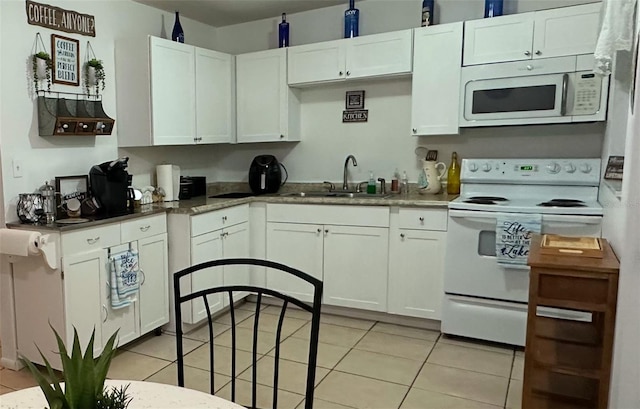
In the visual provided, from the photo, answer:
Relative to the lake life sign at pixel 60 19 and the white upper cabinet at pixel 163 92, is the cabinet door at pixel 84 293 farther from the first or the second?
the lake life sign at pixel 60 19

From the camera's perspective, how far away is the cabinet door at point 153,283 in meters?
3.04

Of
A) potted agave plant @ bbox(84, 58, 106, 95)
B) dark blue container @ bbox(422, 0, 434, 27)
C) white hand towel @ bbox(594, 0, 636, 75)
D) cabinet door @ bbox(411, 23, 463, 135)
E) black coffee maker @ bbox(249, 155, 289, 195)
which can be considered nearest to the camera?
white hand towel @ bbox(594, 0, 636, 75)

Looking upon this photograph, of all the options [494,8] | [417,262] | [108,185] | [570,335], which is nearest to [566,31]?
[494,8]

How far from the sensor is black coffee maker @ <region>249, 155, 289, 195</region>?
Result: 13.4ft

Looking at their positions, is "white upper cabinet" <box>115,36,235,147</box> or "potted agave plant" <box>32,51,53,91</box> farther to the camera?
"white upper cabinet" <box>115,36,235,147</box>

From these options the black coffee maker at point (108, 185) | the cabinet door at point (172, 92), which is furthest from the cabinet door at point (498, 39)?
the black coffee maker at point (108, 185)

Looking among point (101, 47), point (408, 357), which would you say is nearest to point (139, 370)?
point (408, 357)

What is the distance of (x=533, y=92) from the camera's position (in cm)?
309

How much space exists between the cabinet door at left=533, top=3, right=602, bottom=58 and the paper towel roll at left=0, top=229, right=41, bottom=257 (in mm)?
3175

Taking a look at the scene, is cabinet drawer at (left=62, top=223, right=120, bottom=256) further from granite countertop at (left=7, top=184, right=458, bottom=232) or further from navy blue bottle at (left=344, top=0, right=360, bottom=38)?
navy blue bottle at (left=344, top=0, right=360, bottom=38)

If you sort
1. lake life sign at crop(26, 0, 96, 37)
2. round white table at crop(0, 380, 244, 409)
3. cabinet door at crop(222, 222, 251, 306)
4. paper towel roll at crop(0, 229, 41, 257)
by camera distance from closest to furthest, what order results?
1. round white table at crop(0, 380, 244, 409)
2. paper towel roll at crop(0, 229, 41, 257)
3. lake life sign at crop(26, 0, 96, 37)
4. cabinet door at crop(222, 222, 251, 306)

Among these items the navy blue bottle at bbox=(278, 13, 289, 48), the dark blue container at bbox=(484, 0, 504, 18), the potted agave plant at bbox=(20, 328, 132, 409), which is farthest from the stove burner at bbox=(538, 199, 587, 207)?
the potted agave plant at bbox=(20, 328, 132, 409)

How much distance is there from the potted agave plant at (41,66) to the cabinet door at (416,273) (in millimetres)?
2468

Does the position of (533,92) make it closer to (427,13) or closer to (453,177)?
(453,177)
